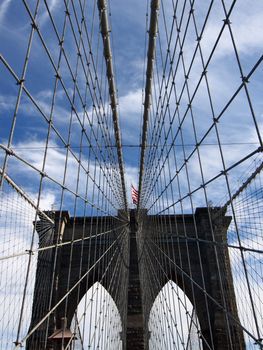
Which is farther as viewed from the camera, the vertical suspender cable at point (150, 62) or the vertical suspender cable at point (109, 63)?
the vertical suspender cable at point (109, 63)

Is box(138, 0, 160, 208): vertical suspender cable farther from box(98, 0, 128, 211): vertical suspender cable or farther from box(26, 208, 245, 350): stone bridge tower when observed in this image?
box(26, 208, 245, 350): stone bridge tower

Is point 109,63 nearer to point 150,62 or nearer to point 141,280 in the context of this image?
point 150,62

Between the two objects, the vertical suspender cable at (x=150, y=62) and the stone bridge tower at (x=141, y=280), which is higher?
the vertical suspender cable at (x=150, y=62)

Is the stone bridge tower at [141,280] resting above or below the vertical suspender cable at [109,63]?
below

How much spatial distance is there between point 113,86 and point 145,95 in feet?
2.54

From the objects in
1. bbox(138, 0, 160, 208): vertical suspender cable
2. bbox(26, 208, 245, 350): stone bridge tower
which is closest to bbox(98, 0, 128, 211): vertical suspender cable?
bbox(138, 0, 160, 208): vertical suspender cable

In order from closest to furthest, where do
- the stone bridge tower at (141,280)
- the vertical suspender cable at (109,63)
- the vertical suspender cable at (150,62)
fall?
1. the vertical suspender cable at (150,62)
2. the vertical suspender cable at (109,63)
3. the stone bridge tower at (141,280)

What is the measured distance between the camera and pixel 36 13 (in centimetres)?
272

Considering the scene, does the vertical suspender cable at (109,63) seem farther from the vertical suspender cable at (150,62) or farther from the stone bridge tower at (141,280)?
the stone bridge tower at (141,280)

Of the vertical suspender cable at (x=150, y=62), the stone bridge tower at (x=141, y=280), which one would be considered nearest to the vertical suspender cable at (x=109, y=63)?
the vertical suspender cable at (x=150, y=62)

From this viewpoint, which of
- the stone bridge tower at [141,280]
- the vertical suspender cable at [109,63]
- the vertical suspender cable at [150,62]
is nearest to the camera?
the vertical suspender cable at [150,62]

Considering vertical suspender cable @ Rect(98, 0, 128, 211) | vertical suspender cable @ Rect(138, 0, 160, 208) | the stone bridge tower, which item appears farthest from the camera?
the stone bridge tower

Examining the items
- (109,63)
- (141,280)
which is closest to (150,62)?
(109,63)

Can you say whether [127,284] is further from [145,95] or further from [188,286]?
[145,95]
